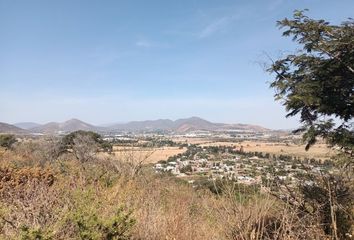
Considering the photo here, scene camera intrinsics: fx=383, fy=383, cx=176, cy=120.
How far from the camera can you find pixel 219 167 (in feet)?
21.7

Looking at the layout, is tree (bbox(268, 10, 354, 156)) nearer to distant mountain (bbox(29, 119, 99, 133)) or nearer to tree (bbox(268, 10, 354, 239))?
tree (bbox(268, 10, 354, 239))

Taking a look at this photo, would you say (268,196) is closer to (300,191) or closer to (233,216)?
(233,216)

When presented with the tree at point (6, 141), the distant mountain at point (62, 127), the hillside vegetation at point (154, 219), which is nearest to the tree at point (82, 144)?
the tree at point (6, 141)

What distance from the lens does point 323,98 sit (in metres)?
7.65

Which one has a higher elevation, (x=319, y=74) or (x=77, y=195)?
(x=319, y=74)

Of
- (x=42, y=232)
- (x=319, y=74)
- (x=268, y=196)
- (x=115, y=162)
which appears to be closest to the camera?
(x=42, y=232)

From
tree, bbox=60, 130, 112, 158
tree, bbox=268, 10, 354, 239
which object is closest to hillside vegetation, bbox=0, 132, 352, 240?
tree, bbox=268, 10, 354, 239

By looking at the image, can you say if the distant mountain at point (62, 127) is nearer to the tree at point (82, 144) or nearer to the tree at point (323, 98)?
the tree at point (82, 144)

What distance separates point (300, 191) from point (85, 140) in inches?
1179

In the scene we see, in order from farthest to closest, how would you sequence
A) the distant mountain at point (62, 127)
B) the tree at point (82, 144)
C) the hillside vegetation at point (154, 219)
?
1. the distant mountain at point (62, 127)
2. the tree at point (82, 144)
3. the hillside vegetation at point (154, 219)

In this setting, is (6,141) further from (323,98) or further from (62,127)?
(62,127)

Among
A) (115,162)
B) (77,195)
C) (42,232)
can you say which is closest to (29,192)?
(77,195)

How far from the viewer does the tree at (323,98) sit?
22.6 feet

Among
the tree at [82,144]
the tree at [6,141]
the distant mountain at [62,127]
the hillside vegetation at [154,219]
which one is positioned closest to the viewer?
the hillside vegetation at [154,219]
